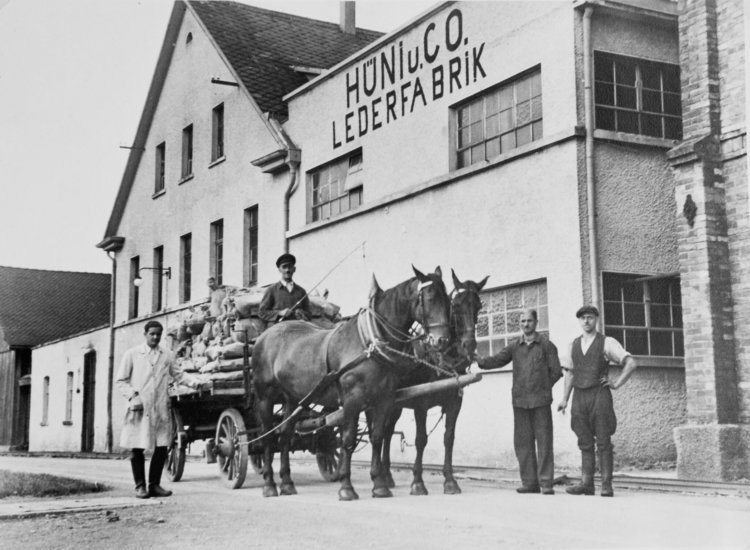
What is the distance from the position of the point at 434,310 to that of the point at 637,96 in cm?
664

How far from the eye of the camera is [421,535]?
6887 millimetres

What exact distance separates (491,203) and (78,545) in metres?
9.17

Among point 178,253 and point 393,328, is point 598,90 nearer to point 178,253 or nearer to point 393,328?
point 393,328

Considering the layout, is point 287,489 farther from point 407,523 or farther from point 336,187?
point 336,187

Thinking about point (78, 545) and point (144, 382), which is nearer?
point (78, 545)

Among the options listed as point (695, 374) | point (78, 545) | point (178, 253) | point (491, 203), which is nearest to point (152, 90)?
point (178, 253)

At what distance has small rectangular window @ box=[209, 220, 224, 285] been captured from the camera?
934 inches

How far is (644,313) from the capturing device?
1348 centimetres

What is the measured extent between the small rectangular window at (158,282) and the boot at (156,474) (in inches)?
665

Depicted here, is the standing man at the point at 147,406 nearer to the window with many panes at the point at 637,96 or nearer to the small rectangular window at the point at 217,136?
the window with many panes at the point at 637,96

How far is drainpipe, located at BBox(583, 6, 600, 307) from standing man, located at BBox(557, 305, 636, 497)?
361 centimetres

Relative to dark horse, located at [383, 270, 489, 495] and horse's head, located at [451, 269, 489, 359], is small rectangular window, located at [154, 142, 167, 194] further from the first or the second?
horse's head, located at [451, 269, 489, 359]

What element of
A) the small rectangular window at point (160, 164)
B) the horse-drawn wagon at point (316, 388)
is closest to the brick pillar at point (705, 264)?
the horse-drawn wagon at point (316, 388)

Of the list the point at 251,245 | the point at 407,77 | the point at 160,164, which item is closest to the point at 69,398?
the point at 160,164
